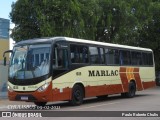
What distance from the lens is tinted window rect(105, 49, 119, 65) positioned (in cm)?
2184

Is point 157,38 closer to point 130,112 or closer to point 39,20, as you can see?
point 39,20

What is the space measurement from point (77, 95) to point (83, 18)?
13.0 meters

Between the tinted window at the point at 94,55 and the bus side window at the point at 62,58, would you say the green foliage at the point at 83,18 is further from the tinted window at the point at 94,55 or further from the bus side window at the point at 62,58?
the bus side window at the point at 62,58

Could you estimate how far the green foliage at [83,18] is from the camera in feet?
91.2

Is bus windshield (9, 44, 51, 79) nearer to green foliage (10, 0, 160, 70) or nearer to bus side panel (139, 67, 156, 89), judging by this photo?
green foliage (10, 0, 160, 70)

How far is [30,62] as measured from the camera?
17297 mm

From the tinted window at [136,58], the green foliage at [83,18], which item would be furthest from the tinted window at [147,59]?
the green foliage at [83,18]

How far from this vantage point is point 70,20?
28.2 metres

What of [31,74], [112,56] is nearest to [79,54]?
[31,74]

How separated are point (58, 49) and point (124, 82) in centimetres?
712

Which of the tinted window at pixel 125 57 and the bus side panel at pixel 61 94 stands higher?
the tinted window at pixel 125 57

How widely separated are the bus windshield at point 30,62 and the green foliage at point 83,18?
30.8 ft

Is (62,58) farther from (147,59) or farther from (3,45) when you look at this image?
(3,45)

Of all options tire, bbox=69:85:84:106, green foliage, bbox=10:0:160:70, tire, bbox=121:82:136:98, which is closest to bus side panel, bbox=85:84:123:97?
tire, bbox=69:85:84:106
